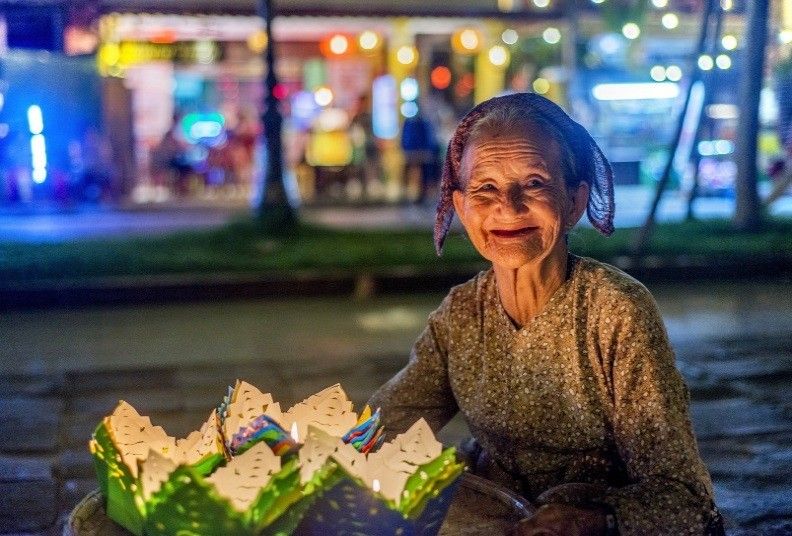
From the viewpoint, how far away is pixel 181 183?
23.8 metres

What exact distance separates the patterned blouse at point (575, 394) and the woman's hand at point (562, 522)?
6cm

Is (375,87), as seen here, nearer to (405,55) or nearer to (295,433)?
(405,55)

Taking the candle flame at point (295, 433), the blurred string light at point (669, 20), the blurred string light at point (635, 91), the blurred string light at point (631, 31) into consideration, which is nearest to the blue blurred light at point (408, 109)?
the blurred string light at point (635, 91)

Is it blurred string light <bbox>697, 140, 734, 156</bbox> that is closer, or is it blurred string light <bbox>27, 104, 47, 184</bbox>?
blurred string light <bbox>27, 104, 47, 184</bbox>

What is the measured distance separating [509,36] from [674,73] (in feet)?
13.1

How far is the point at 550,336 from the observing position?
106 inches

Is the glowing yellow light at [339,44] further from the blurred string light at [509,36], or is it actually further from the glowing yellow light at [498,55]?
the blurred string light at [509,36]

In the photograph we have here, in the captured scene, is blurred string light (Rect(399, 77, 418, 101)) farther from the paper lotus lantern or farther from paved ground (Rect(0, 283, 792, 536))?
the paper lotus lantern

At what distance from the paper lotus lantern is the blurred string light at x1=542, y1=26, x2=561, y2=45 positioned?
2439cm

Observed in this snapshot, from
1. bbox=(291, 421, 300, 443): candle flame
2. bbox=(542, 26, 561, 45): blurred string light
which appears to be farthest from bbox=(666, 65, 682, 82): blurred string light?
bbox=(291, 421, 300, 443): candle flame

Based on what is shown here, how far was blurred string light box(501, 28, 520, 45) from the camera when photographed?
26047mm

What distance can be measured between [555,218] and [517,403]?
0.45 meters

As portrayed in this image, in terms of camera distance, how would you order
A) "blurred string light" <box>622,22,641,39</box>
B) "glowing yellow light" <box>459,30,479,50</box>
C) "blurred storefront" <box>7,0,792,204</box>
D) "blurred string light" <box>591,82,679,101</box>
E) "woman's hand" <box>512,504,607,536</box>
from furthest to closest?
"blurred string light" <box>591,82,679,101</box>
"glowing yellow light" <box>459,30,479,50</box>
"blurred string light" <box>622,22,641,39</box>
"blurred storefront" <box>7,0,792,204</box>
"woman's hand" <box>512,504,607,536</box>

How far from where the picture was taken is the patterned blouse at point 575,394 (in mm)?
2377
